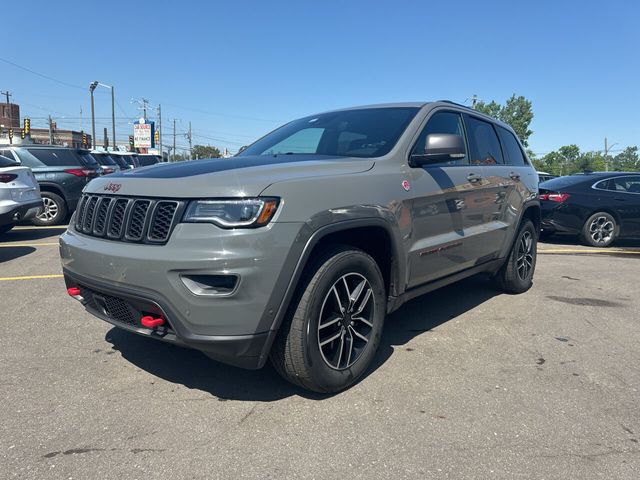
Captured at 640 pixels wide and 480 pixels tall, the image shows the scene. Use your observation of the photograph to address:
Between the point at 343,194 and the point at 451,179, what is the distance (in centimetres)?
132

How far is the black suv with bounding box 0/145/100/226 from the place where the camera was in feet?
33.9

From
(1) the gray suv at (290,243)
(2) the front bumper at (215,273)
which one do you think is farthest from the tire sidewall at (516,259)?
(2) the front bumper at (215,273)

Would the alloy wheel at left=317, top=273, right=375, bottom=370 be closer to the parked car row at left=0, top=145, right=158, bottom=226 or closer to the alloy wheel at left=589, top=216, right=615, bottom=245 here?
the alloy wheel at left=589, top=216, right=615, bottom=245

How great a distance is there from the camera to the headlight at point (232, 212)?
2404 mm

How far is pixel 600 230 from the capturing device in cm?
905

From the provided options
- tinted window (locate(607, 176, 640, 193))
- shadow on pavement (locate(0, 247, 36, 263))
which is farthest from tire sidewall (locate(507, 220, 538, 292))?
shadow on pavement (locate(0, 247, 36, 263))

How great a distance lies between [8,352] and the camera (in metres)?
3.47

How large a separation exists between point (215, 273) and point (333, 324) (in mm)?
876

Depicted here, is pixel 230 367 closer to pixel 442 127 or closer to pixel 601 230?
pixel 442 127

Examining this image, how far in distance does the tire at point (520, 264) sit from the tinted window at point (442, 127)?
1469mm

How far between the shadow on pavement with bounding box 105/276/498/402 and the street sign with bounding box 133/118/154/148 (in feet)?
189

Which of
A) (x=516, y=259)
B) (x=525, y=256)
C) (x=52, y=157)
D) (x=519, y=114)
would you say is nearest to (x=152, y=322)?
(x=516, y=259)

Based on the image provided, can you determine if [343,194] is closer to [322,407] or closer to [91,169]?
[322,407]

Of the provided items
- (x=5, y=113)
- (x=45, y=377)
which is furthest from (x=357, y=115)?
(x=5, y=113)
